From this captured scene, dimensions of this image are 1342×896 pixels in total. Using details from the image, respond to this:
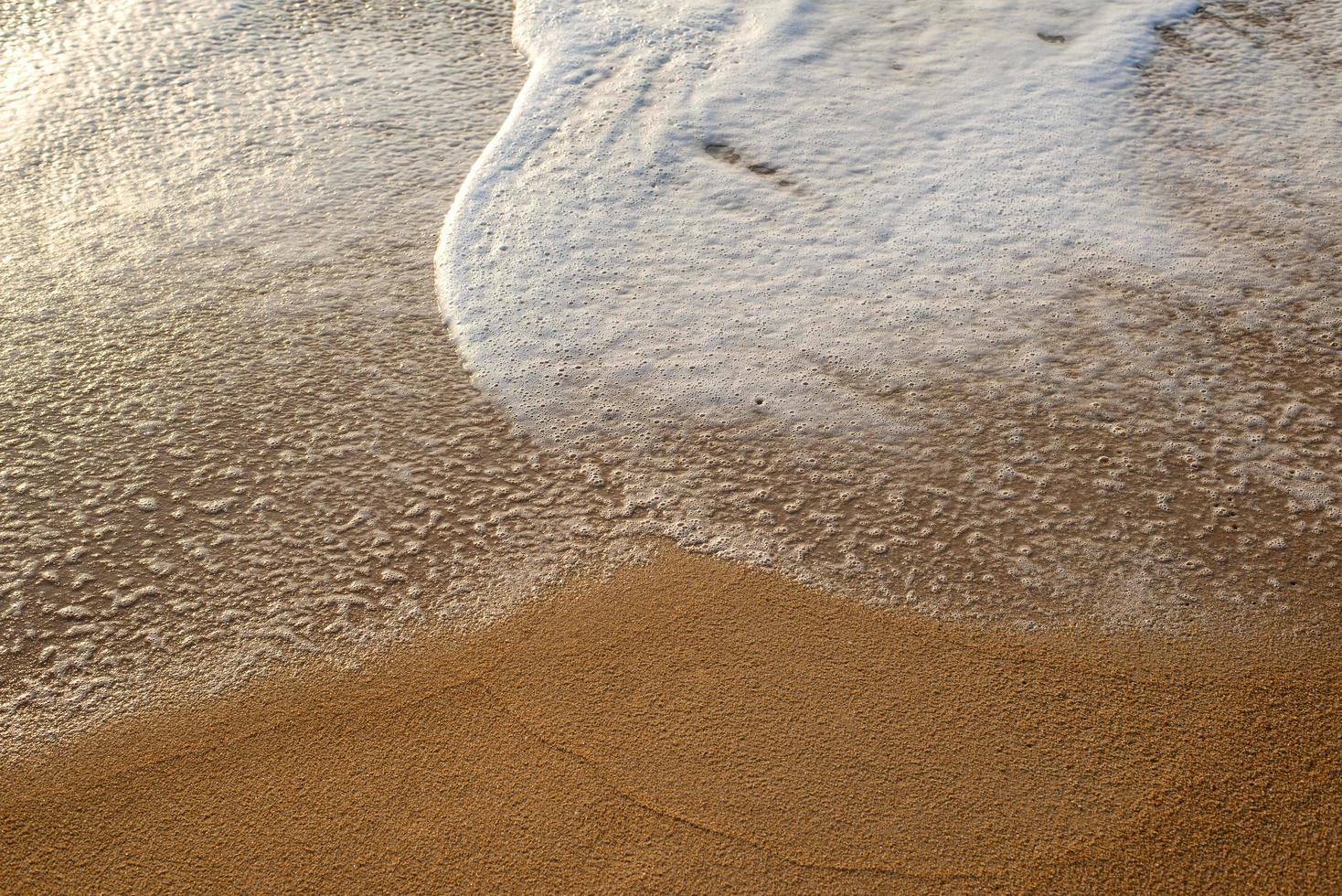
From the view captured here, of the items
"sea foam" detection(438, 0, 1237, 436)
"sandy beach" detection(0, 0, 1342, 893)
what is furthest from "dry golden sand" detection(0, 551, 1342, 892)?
"sea foam" detection(438, 0, 1237, 436)

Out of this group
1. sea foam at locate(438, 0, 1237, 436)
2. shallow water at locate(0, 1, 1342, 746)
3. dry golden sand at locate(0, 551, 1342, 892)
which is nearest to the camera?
dry golden sand at locate(0, 551, 1342, 892)

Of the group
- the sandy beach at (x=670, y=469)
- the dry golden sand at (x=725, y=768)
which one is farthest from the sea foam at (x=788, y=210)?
the dry golden sand at (x=725, y=768)

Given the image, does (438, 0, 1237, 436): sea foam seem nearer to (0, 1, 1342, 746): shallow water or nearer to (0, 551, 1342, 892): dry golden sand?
(0, 1, 1342, 746): shallow water

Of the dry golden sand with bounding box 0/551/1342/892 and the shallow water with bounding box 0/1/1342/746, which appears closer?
the dry golden sand with bounding box 0/551/1342/892

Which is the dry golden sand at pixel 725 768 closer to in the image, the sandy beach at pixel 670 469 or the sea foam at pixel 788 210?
the sandy beach at pixel 670 469

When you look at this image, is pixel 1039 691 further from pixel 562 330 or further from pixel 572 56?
pixel 572 56

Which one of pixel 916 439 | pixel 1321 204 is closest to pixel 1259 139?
pixel 1321 204
